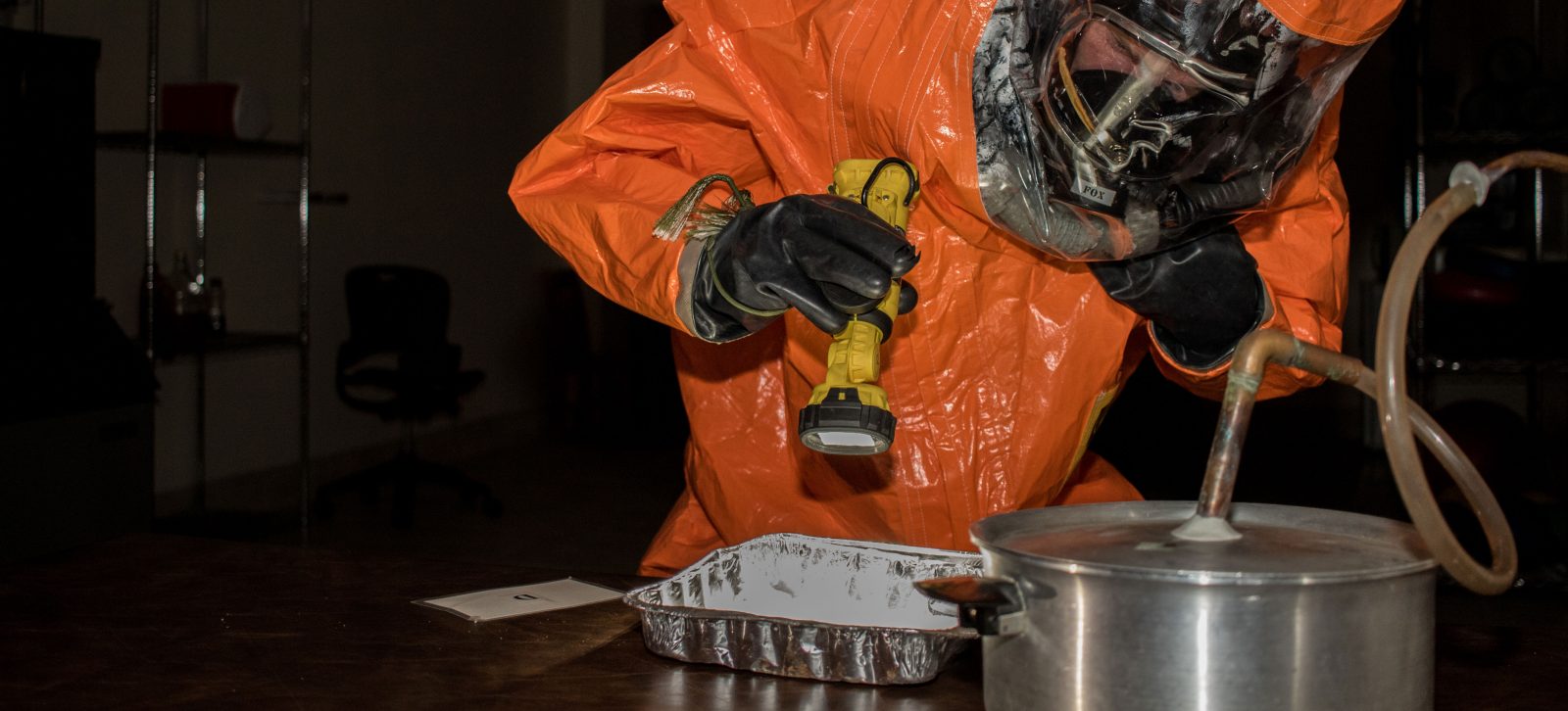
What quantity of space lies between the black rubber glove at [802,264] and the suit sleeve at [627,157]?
113 mm

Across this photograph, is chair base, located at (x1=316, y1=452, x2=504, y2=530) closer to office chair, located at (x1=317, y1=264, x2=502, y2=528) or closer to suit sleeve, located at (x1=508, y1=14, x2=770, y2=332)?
office chair, located at (x1=317, y1=264, x2=502, y2=528)

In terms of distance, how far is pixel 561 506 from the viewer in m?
4.84

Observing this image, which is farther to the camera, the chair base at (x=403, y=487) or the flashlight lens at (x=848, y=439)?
the chair base at (x=403, y=487)

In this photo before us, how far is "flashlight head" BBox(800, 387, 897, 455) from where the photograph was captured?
89 centimetres

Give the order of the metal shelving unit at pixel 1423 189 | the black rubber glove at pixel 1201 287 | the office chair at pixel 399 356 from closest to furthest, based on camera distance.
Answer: the black rubber glove at pixel 1201 287 → the metal shelving unit at pixel 1423 189 → the office chair at pixel 399 356

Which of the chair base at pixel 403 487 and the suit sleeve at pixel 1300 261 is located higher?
the suit sleeve at pixel 1300 261

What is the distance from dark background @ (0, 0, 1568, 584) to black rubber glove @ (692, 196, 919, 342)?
6.67 feet

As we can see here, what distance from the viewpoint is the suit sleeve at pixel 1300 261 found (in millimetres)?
1271

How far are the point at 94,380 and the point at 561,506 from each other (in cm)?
198

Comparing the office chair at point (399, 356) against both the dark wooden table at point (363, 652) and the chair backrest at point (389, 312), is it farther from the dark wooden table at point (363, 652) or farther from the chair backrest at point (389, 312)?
the dark wooden table at point (363, 652)

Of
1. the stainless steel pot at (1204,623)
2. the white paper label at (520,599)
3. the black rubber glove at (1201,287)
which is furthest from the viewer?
the black rubber glove at (1201,287)

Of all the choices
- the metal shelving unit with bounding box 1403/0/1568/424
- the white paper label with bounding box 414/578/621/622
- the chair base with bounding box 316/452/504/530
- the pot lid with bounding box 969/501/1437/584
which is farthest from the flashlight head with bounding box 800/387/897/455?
the chair base with bounding box 316/452/504/530

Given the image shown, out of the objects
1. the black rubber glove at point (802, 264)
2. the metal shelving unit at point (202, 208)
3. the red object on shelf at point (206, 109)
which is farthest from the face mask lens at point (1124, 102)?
the red object on shelf at point (206, 109)

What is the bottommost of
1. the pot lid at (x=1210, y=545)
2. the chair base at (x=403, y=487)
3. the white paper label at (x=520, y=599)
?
the chair base at (x=403, y=487)
